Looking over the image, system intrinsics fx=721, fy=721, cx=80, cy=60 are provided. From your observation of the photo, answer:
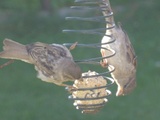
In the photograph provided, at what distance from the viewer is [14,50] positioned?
448cm

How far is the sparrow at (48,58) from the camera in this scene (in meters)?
4.45

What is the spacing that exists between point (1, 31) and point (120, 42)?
588cm

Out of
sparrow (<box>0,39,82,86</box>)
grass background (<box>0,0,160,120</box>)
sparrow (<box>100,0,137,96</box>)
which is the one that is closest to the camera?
sparrow (<box>0,39,82,86</box>)

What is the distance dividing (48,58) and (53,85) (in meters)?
4.17

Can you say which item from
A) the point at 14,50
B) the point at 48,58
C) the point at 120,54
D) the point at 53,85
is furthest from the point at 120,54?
the point at 53,85

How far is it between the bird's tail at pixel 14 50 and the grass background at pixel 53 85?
2964 millimetres

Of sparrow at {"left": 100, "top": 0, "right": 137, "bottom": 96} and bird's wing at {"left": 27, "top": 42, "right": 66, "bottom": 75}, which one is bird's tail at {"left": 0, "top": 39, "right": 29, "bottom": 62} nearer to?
bird's wing at {"left": 27, "top": 42, "right": 66, "bottom": 75}

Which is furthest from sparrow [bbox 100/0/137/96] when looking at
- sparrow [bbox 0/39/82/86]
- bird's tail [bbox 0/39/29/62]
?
bird's tail [bbox 0/39/29/62]

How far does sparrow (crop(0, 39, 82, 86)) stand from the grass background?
297 centimetres

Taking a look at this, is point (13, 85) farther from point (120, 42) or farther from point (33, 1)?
point (120, 42)

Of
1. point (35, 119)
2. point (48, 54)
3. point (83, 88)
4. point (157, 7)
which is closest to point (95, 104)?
point (83, 88)

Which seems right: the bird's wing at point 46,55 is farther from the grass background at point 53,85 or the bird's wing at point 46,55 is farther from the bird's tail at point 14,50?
the grass background at point 53,85

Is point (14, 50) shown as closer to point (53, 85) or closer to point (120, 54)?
point (120, 54)

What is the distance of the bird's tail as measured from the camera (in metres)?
4.45
